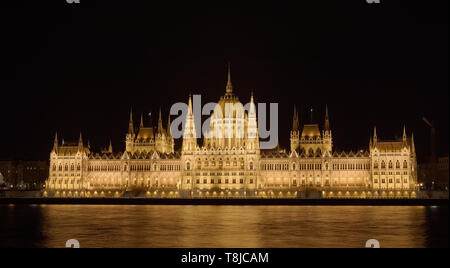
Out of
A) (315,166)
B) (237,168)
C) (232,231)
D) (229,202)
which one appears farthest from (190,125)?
(232,231)

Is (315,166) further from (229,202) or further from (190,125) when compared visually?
(190,125)

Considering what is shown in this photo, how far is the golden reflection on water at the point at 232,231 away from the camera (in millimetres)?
46938

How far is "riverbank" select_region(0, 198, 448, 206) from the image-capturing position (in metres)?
99.2

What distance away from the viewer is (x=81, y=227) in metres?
58.5

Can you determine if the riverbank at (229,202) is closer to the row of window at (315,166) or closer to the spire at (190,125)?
the row of window at (315,166)

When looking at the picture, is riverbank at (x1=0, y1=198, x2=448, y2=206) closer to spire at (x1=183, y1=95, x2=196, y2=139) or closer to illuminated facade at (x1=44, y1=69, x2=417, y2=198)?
illuminated facade at (x1=44, y1=69, x2=417, y2=198)

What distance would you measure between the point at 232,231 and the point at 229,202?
162ft

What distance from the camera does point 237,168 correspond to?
118 metres

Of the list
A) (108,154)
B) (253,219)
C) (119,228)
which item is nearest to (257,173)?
(108,154)

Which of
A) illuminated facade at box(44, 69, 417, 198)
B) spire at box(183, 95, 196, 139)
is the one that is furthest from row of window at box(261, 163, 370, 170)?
spire at box(183, 95, 196, 139)

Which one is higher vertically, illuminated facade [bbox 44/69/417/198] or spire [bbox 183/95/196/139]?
spire [bbox 183/95/196/139]

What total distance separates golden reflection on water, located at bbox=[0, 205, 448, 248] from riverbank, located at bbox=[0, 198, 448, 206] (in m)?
27.7

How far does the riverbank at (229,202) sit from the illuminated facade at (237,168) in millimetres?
8696
